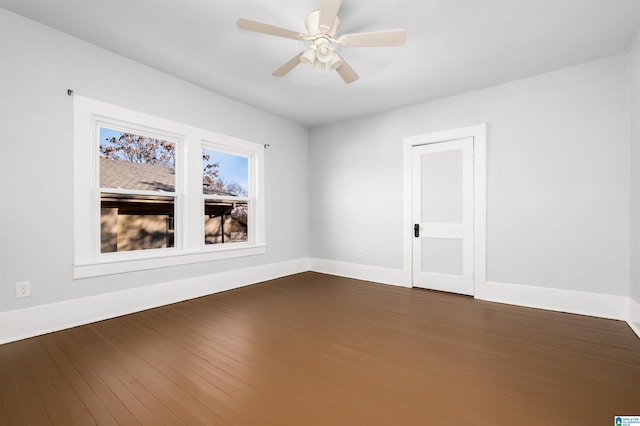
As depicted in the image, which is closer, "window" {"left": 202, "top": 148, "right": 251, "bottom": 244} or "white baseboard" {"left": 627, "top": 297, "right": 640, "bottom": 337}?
"white baseboard" {"left": 627, "top": 297, "right": 640, "bottom": 337}

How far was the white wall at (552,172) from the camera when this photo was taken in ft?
9.67

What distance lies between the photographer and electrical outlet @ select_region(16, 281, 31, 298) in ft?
7.85

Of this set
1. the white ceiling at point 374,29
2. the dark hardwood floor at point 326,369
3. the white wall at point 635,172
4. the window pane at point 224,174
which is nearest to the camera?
the dark hardwood floor at point 326,369

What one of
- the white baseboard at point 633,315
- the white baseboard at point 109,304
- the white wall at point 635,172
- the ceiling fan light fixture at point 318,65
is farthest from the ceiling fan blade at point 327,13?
the white baseboard at point 633,315

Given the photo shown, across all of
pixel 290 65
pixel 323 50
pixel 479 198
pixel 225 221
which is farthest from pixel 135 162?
pixel 479 198

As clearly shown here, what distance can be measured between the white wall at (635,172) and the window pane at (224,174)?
15.3 feet

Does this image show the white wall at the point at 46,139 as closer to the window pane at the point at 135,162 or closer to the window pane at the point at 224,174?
the window pane at the point at 135,162

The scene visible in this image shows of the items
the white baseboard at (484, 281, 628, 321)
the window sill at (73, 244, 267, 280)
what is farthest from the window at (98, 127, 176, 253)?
the white baseboard at (484, 281, 628, 321)

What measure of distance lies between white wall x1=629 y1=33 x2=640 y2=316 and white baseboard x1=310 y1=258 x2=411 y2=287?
2.36m

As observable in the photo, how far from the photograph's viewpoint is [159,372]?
1939 mm

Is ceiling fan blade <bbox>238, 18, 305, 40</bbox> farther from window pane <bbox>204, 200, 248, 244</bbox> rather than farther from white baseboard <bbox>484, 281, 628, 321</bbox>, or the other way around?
white baseboard <bbox>484, 281, 628, 321</bbox>

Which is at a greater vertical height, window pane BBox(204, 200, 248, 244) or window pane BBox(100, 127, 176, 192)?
window pane BBox(100, 127, 176, 192)

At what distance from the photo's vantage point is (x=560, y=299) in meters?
3.17

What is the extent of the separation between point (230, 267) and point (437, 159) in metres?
3.46
